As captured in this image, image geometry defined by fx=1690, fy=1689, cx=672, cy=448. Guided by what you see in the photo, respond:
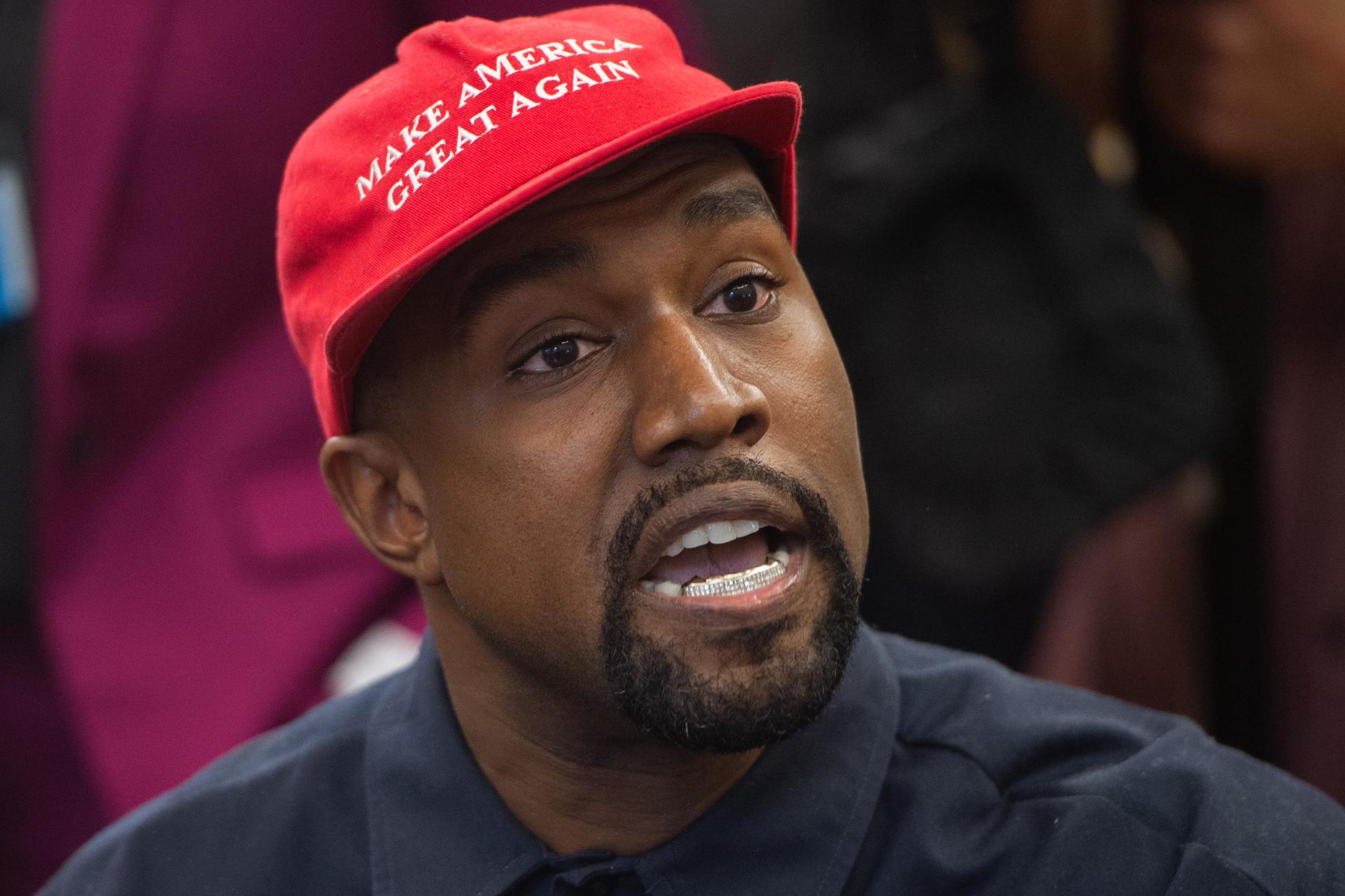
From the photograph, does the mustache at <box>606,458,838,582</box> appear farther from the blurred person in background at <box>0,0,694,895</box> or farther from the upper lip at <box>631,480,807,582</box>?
the blurred person in background at <box>0,0,694,895</box>

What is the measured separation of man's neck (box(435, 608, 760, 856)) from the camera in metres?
1.56

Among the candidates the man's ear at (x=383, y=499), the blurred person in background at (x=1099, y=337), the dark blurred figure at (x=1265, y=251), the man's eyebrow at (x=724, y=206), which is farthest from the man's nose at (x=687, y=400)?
the dark blurred figure at (x=1265, y=251)

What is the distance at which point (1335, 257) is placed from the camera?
2531 millimetres

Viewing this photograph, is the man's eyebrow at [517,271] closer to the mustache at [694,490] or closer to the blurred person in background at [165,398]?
the mustache at [694,490]

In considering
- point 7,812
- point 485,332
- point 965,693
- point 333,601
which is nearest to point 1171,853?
point 965,693

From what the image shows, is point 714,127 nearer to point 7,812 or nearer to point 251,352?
point 251,352

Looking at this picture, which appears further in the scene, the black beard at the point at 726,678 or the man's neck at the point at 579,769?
the man's neck at the point at 579,769

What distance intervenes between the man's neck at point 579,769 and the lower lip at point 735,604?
0.17 meters

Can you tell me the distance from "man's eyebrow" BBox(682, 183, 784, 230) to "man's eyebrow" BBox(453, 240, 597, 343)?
0.10 metres

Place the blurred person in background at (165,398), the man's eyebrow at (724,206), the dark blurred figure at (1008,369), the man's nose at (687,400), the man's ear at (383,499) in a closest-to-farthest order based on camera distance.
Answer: the man's nose at (687,400), the man's eyebrow at (724,206), the man's ear at (383,499), the blurred person in background at (165,398), the dark blurred figure at (1008,369)

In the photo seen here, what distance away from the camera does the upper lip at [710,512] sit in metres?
1.38

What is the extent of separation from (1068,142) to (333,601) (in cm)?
124

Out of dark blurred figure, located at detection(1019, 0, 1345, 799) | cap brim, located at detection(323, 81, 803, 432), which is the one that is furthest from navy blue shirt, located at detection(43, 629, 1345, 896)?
dark blurred figure, located at detection(1019, 0, 1345, 799)

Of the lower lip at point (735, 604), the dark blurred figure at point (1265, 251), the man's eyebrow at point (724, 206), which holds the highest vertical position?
the man's eyebrow at point (724, 206)
